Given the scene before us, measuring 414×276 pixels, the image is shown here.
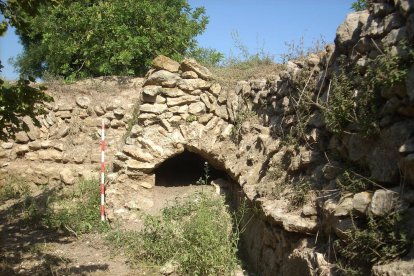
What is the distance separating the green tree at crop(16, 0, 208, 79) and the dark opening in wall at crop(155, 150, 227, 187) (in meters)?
2.46

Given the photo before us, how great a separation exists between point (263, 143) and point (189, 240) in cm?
166

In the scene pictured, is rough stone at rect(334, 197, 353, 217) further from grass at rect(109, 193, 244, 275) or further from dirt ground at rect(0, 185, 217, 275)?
dirt ground at rect(0, 185, 217, 275)

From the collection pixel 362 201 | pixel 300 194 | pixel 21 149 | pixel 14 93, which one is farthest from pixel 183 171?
pixel 362 201

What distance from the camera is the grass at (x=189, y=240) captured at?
195 inches

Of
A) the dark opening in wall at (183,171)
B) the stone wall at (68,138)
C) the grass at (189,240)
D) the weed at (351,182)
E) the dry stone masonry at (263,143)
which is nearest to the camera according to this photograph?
the dry stone masonry at (263,143)

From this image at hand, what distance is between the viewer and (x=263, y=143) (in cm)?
571

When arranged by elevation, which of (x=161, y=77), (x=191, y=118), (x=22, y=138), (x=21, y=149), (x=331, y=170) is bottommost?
(x=331, y=170)

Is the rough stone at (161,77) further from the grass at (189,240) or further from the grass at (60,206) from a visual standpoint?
the grass at (189,240)

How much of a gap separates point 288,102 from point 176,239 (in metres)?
2.40

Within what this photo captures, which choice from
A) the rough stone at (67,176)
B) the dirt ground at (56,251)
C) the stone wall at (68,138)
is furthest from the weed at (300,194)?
the rough stone at (67,176)

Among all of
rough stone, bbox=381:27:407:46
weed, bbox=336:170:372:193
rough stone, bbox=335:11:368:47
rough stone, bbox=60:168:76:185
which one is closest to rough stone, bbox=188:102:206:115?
rough stone, bbox=60:168:76:185

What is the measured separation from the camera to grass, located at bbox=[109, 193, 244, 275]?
4945 millimetres

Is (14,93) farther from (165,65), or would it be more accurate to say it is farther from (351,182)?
(165,65)

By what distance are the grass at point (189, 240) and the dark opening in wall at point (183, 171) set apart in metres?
1.45
